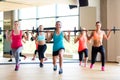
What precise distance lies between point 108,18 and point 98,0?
87cm

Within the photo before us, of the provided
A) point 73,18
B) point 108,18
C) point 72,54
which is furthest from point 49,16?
point 108,18

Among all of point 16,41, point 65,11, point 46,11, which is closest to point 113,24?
point 65,11

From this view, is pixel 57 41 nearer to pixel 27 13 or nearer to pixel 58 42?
pixel 58 42

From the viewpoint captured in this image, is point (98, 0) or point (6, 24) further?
point (6, 24)

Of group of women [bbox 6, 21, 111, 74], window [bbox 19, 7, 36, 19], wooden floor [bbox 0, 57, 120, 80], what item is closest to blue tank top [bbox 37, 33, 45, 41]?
group of women [bbox 6, 21, 111, 74]

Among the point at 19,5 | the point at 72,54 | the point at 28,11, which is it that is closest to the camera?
the point at 19,5

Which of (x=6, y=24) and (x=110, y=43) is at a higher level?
(x=6, y=24)

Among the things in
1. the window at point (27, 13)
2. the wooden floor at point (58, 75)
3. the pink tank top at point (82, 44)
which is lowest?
the wooden floor at point (58, 75)

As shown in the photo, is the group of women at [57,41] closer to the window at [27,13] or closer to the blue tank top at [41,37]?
the blue tank top at [41,37]

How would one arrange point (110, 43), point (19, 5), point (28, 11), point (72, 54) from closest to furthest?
point (19, 5) → point (110, 43) → point (72, 54) → point (28, 11)

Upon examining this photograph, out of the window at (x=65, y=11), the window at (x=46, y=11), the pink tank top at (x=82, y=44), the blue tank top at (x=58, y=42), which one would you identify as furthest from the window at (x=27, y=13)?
the blue tank top at (x=58, y=42)

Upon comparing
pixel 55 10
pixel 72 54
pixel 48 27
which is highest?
pixel 55 10

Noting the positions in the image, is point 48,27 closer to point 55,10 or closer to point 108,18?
point 55,10

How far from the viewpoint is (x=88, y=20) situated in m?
11.2
